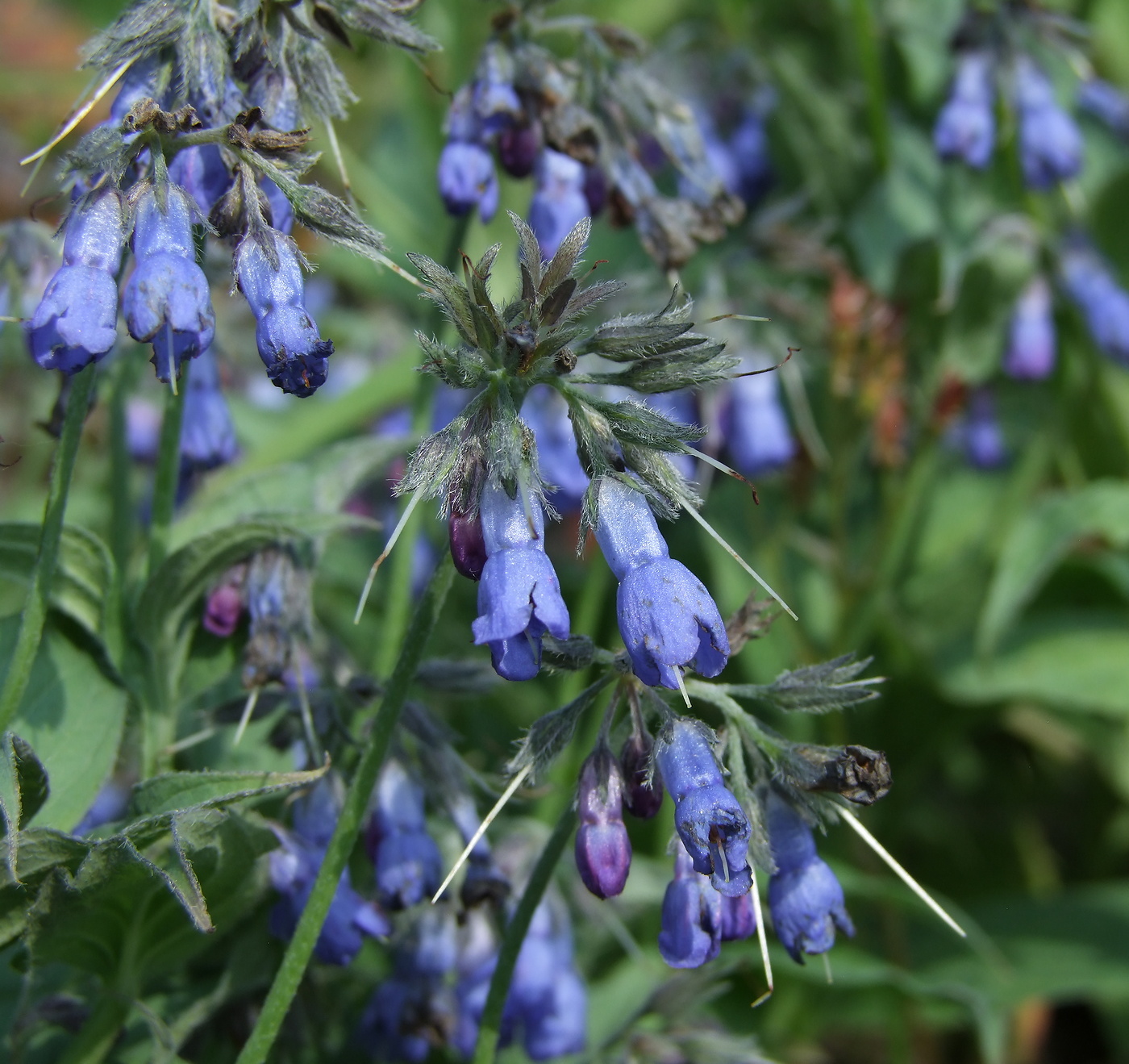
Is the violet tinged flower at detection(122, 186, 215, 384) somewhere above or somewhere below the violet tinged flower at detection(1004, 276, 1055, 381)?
below

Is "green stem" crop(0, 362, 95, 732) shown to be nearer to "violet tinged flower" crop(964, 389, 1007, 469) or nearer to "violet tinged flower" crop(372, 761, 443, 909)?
"violet tinged flower" crop(372, 761, 443, 909)

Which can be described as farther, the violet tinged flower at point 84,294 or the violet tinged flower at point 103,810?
the violet tinged flower at point 103,810

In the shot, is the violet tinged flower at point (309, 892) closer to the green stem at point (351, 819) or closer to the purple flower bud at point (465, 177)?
the green stem at point (351, 819)

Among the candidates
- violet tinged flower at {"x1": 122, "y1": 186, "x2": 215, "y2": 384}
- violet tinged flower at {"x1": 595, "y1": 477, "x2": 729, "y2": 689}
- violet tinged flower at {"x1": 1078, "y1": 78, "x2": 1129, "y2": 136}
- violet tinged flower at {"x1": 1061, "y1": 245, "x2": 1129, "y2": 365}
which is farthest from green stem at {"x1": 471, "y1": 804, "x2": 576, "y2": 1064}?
violet tinged flower at {"x1": 1078, "y1": 78, "x2": 1129, "y2": 136}

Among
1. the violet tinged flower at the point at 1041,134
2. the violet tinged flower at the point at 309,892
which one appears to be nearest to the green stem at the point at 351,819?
the violet tinged flower at the point at 309,892

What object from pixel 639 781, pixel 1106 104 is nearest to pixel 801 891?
pixel 639 781

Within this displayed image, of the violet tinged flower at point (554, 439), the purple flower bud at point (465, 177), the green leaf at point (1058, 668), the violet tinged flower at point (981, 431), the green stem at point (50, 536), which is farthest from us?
the violet tinged flower at point (981, 431)

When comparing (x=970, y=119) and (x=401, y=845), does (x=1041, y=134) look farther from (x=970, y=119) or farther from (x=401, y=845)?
(x=401, y=845)
